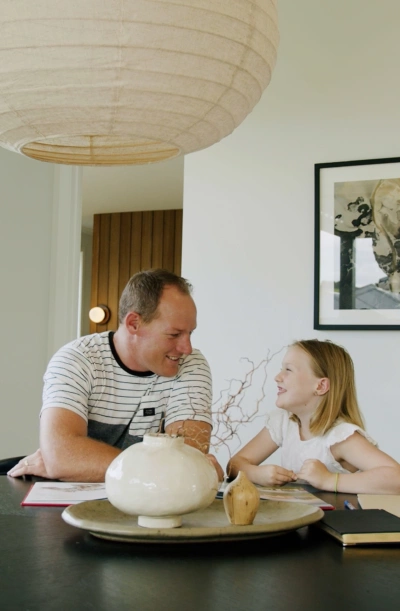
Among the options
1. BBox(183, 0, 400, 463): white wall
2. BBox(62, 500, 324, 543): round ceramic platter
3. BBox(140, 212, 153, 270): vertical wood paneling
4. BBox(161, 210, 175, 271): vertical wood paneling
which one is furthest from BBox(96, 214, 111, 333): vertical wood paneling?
BBox(62, 500, 324, 543): round ceramic platter

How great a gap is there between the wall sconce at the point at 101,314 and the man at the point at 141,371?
628 cm

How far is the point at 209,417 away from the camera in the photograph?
225 cm

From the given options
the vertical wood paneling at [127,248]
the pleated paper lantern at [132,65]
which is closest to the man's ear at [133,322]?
the pleated paper lantern at [132,65]

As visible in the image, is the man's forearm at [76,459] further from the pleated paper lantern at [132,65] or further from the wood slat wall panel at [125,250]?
the wood slat wall panel at [125,250]

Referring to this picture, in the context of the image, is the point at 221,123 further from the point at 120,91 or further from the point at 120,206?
the point at 120,206

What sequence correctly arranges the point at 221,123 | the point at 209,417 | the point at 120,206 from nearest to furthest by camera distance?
1. the point at 221,123
2. the point at 209,417
3. the point at 120,206

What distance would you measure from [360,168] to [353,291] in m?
0.51

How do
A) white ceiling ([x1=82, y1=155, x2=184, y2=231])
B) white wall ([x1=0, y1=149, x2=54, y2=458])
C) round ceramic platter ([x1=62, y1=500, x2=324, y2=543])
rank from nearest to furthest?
round ceramic platter ([x1=62, y1=500, x2=324, y2=543]) → white wall ([x1=0, y1=149, x2=54, y2=458]) → white ceiling ([x1=82, y1=155, x2=184, y2=231])

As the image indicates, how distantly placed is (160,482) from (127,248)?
743 centimetres

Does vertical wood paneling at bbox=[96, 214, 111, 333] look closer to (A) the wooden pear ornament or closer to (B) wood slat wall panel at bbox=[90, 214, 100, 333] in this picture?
(B) wood slat wall panel at bbox=[90, 214, 100, 333]

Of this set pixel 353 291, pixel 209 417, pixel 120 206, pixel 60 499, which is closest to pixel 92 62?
pixel 60 499

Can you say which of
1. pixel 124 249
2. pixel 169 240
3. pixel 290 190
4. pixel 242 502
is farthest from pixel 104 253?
pixel 242 502

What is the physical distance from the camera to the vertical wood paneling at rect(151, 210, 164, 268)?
830 cm

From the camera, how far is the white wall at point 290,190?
317 cm
